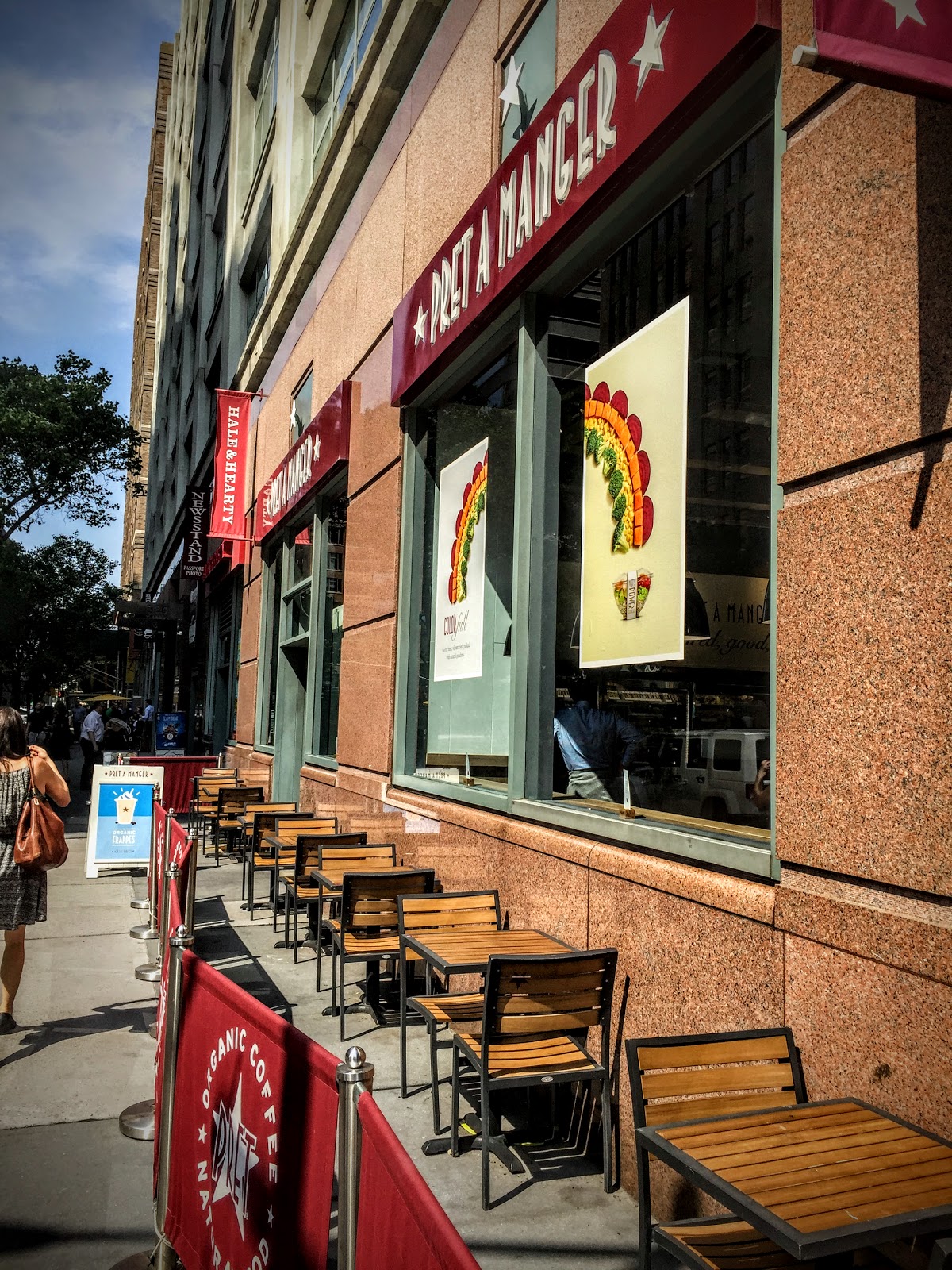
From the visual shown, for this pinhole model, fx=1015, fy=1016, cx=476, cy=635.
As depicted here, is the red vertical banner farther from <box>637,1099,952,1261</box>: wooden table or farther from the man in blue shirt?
<box>637,1099,952,1261</box>: wooden table

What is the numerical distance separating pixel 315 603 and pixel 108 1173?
8184mm

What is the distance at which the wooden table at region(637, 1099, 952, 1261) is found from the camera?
2188 mm

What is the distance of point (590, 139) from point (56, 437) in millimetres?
29110

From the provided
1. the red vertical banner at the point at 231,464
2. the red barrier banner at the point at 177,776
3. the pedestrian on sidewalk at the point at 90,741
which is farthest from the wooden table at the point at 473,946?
the pedestrian on sidewalk at the point at 90,741

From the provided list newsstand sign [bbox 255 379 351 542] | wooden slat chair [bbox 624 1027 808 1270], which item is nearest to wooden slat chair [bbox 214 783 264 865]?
newsstand sign [bbox 255 379 351 542]

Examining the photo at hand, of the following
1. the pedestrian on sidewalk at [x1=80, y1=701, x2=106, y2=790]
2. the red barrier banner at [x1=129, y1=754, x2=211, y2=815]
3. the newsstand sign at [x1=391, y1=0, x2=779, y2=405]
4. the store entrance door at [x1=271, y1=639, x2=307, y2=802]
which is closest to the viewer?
the newsstand sign at [x1=391, y1=0, x2=779, y2=405]

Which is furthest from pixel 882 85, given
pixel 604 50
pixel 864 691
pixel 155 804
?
pixel 155 804

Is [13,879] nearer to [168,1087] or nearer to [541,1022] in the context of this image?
[168,1087]

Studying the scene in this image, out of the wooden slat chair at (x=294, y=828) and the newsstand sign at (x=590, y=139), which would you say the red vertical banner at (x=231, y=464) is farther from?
the newsstand sign at (x=590, y=139)

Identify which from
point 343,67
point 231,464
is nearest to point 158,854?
point 343,67

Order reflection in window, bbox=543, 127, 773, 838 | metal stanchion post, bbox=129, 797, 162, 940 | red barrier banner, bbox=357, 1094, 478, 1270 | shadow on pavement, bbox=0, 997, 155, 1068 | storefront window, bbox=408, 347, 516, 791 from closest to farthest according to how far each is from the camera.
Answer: red barrier banner, bbox=357, 1094, 478, 1270 < reflection in window, bbox=543, 127, 773, 838 < shadow on pavement, bbox=0, 997, 155, 1068 < storefront window, bbox=408, 347, 516, 791 < metal stanchion post, bbox=129, 797, 162, 940

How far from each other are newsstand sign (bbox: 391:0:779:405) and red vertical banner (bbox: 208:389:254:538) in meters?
11.2

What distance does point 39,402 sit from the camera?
30.6m

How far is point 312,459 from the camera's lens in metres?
11.5
